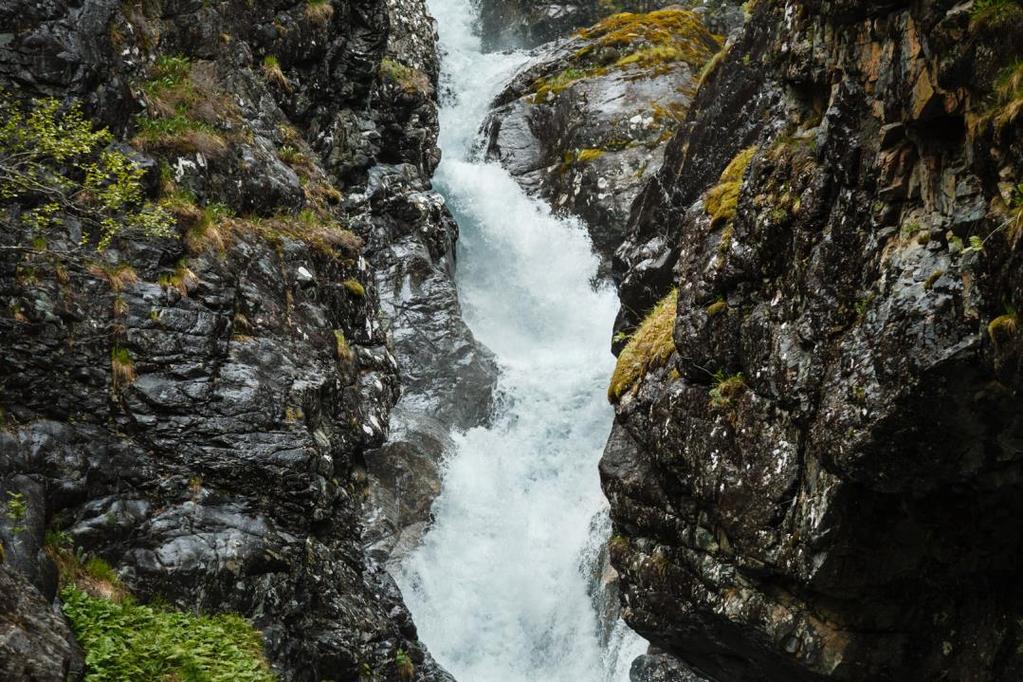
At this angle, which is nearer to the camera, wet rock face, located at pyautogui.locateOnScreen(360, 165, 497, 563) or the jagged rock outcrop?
the jagged rock outcrop

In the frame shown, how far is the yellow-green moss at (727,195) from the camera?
12.8 m

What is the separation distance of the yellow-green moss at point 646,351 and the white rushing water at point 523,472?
6791mm

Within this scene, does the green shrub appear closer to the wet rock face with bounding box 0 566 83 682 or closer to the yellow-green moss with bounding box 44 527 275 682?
the yellow-green moss with bounding box 44 527 275 682

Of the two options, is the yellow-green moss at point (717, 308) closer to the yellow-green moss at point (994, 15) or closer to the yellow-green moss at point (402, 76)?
the yellow-green moss at point (994, 15)

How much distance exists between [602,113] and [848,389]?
2426 centimetres

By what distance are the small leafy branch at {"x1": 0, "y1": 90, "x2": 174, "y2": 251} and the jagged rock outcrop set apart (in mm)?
194

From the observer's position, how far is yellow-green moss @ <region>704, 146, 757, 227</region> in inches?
503

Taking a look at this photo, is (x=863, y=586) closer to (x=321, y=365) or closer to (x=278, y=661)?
(x=278, y=661)

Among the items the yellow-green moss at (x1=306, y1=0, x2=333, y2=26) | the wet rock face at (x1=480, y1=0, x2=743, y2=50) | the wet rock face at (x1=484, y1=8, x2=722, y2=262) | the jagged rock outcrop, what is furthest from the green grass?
the wet rock face at (x1=480, y1=0, x2=743, y2=50)

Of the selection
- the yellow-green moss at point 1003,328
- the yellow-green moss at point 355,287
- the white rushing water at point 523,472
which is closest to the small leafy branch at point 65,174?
the yellow-green moss at point 355,287

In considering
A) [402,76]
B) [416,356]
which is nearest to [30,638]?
[416,356]

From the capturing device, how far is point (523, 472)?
923 inches

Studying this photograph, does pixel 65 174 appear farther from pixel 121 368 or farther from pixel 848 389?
pixel 848 389

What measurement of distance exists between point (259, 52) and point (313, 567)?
40.5 ft
